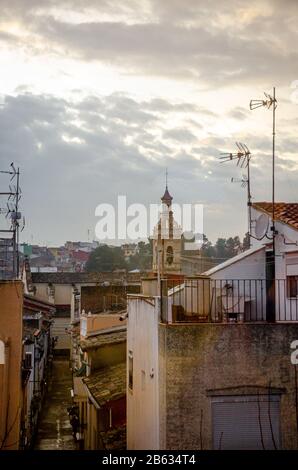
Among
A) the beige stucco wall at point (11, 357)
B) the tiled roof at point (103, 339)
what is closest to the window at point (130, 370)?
the beige stucco wall at point (11, 357)

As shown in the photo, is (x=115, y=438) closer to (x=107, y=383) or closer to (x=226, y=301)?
(x=107, y=383)

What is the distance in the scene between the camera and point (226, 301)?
11586 millimetres

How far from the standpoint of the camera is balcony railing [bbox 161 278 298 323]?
11.2 m

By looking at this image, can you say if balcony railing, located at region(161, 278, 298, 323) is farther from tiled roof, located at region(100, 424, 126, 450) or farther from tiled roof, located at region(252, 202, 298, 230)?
tiled roof, located at region(100, 424, 126, 450)

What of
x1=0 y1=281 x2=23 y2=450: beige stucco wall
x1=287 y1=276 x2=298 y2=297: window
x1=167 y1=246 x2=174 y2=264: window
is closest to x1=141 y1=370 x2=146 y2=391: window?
x1=0 y1=281 x2=23 y2=450: beige stucco wall

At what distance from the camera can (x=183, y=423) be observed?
9797mm

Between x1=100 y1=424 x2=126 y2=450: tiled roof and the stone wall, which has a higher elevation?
the stone wall

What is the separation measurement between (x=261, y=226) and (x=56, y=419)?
2129cm

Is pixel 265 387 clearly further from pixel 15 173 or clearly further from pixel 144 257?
pixel 144 257

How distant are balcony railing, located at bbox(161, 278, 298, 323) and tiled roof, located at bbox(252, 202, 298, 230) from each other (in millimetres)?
1214

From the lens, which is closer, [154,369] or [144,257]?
[154,369]

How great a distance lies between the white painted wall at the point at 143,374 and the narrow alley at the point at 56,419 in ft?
40.6

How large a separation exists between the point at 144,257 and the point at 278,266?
206 feet

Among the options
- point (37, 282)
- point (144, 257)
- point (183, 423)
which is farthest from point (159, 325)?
point (144, 257)
